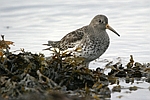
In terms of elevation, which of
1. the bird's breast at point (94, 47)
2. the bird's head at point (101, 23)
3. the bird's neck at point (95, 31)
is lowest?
the bird's breast at point (94, 47)

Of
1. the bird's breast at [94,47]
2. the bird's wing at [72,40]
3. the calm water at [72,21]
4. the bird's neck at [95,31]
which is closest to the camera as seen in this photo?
the bird's breast at [94,47]

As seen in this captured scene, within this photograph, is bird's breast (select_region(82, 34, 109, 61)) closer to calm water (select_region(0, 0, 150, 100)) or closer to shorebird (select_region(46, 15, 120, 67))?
shorebird (select_region(46, 15, 120, 67))

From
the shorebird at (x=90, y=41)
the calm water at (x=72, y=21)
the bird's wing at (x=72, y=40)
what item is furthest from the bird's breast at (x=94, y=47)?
the calm water at (x=72, y=21)

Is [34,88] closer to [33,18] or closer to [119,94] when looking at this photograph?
[119,94]

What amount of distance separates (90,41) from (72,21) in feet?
8.65

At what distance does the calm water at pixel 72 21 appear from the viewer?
7.77 metres

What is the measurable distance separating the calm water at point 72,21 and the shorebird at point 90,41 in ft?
1.35

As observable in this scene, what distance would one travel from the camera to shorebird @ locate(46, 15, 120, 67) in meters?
6.65

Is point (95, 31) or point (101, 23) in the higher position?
point (101, 23)

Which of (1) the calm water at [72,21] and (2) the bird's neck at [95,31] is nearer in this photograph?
(2) the bird's neck at [95,31]

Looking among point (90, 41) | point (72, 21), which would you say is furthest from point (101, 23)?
point (72, 21)

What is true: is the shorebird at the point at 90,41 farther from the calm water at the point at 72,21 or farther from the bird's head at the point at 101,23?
the calm water at the point at 72,21

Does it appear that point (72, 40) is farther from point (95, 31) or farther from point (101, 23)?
point (101, 23)

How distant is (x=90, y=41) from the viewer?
22.4ft
